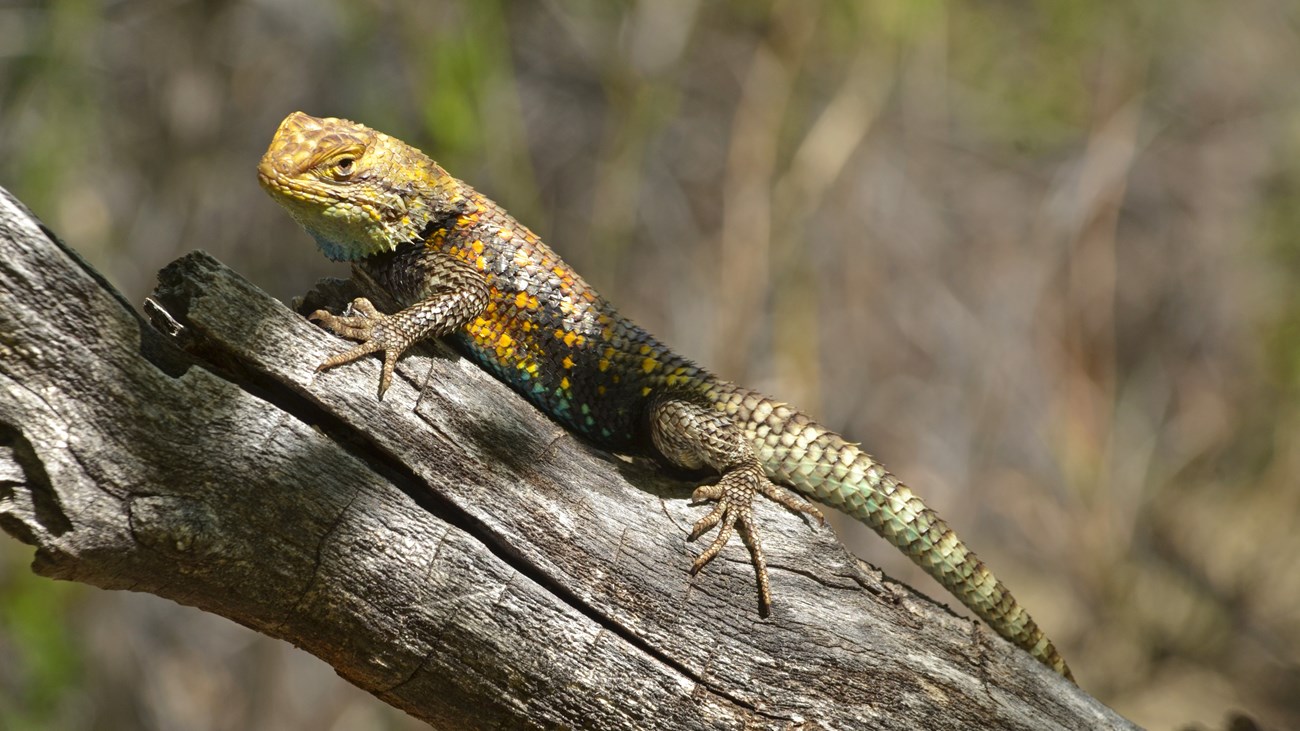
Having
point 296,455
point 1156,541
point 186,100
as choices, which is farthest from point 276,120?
point 1156,541

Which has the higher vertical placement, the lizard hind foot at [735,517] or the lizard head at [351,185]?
the lizard head at [351,185]

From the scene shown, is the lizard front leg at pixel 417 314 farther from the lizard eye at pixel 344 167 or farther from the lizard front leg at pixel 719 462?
the lizard front leg at pixel 719 462

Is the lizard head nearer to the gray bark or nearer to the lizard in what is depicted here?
the lizard

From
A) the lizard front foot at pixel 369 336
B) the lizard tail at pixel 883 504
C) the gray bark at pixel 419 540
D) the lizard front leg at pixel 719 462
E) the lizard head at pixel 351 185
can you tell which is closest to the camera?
the gray bark at pixel 419 540

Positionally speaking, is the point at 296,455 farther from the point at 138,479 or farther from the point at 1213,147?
the point at 1213,147

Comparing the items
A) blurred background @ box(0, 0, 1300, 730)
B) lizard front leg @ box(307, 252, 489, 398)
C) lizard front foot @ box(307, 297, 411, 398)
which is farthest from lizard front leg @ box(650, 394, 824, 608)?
blurred background @ box(0, 0, 1300, 730)

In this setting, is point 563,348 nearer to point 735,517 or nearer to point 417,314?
point 417,314

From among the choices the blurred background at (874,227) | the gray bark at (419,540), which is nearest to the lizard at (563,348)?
the gray bark at (419,540)
